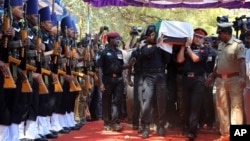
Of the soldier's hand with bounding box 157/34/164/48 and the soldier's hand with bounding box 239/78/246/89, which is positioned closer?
the soldier's hand with bounding box 239/78/246/89

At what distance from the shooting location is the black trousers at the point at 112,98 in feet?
26.6

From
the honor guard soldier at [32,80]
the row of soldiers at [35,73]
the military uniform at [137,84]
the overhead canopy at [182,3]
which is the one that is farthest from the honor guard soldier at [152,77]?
the overhead canopy at [182,3]

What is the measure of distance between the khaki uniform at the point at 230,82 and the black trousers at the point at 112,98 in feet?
6.76

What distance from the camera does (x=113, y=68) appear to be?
8.11 meters

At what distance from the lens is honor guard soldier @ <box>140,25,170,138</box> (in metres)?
7.41

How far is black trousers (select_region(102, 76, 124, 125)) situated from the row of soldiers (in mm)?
571

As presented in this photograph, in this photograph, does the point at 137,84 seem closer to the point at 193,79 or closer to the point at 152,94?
the point at 152,94

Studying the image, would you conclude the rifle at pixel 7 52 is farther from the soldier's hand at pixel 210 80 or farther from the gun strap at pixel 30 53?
the soldier's hand at pixel 210 80

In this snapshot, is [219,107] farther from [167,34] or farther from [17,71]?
[17,71]

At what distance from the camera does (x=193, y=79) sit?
23.9ft

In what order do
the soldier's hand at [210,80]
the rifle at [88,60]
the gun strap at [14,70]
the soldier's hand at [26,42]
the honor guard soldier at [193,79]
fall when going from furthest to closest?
the rifle at [88,60] → the honor guard soldier at [193,79] → the soldier's hand at [210,80] → the soldier's hand at [26,42] → the gun strap at [14,70]

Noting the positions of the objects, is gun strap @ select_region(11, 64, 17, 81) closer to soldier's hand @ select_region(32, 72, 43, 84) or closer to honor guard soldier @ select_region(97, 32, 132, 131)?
soldier's hand @ select_region(32, 72, 43, 84)

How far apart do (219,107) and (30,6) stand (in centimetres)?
322

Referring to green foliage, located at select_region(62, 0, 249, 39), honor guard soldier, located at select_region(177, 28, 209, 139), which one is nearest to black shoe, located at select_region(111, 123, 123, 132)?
honor guard soldier, located at select_region(177, 28, 209, 139)
